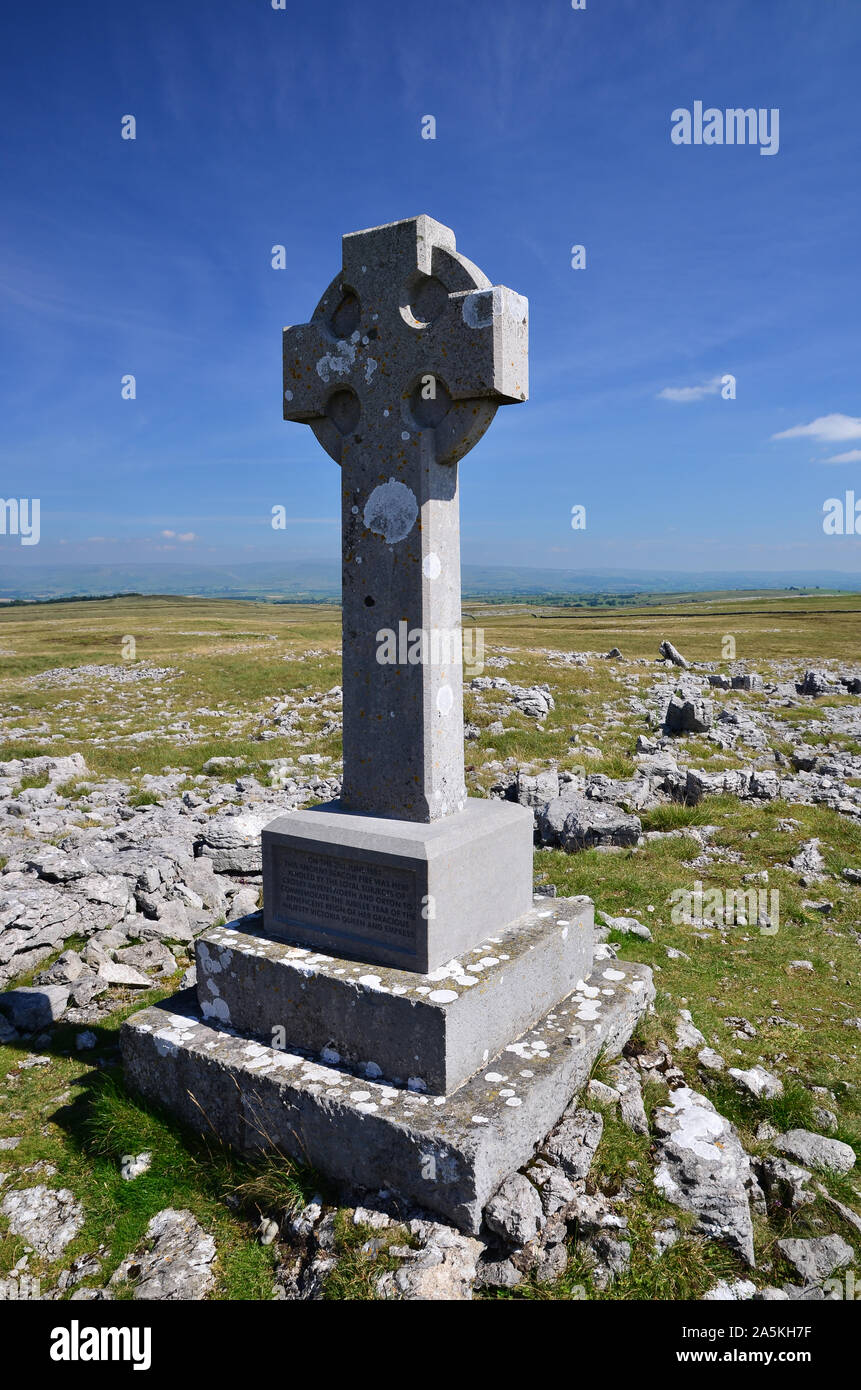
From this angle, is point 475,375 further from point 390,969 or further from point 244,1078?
point 244,1078

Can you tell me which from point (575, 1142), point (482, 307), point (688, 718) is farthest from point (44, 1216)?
point (688, 718)

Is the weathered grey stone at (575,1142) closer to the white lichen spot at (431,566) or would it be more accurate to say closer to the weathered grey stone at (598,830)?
the white lichen spot at (431,566)

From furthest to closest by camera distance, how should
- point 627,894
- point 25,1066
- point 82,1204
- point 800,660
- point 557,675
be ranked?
point 800,660 < point 557,675 < point 627,894 < point 25,1066 < point 82,1204

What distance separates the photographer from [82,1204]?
4.73 meters

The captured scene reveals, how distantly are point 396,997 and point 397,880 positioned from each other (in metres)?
0.71

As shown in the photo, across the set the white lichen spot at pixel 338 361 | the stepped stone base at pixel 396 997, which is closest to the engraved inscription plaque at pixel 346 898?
the stepped stone base at pixel 396 997

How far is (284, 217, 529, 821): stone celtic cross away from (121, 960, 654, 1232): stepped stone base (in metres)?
1.73

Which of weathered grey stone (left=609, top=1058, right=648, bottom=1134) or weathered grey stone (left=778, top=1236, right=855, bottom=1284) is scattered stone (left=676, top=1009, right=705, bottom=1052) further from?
weathered grey stone (left=778, top=1236, right=855, bottom=1284)

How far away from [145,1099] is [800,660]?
139 feet

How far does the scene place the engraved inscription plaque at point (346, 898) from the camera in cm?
509

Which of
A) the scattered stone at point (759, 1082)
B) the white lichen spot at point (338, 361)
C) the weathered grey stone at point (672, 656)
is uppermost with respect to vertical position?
the white lichen spot at point (338, 361)

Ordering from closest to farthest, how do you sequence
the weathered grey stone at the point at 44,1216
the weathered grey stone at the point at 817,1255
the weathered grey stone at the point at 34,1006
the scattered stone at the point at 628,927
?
the weathered grey stone at the point at 817,1255 → the weathered grey stone at the point at 44,1216 → the weathered grey stone at the point at 34,1006 → the scattered stone at the point at 628,927
